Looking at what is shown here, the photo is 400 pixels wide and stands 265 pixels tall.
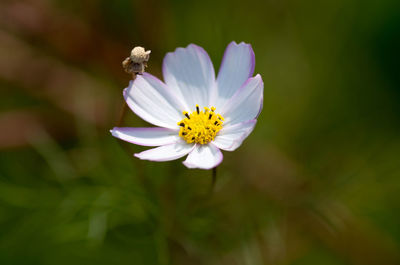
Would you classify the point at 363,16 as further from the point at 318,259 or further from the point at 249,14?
the point at 318,259

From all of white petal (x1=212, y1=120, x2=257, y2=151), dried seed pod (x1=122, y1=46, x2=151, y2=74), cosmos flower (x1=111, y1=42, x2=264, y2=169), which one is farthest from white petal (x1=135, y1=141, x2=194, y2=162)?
dried seed pod (x1=122, y1=46, x2=151, y2=74)

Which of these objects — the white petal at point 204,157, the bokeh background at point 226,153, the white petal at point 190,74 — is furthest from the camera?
the bokeh background at point 226,153

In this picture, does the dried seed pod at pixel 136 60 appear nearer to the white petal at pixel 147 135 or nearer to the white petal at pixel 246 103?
the white petal at pixel 147 135

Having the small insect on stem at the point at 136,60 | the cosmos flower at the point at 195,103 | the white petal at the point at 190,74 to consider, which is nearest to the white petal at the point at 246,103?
the cosmos flower at the point at 195,103

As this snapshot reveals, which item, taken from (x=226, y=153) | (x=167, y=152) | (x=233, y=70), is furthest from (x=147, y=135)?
(x=226, y=153)

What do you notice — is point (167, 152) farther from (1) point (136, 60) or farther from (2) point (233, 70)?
(2) point (233, 70)

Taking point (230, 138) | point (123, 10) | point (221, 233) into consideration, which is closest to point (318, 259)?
point (221, 233)
